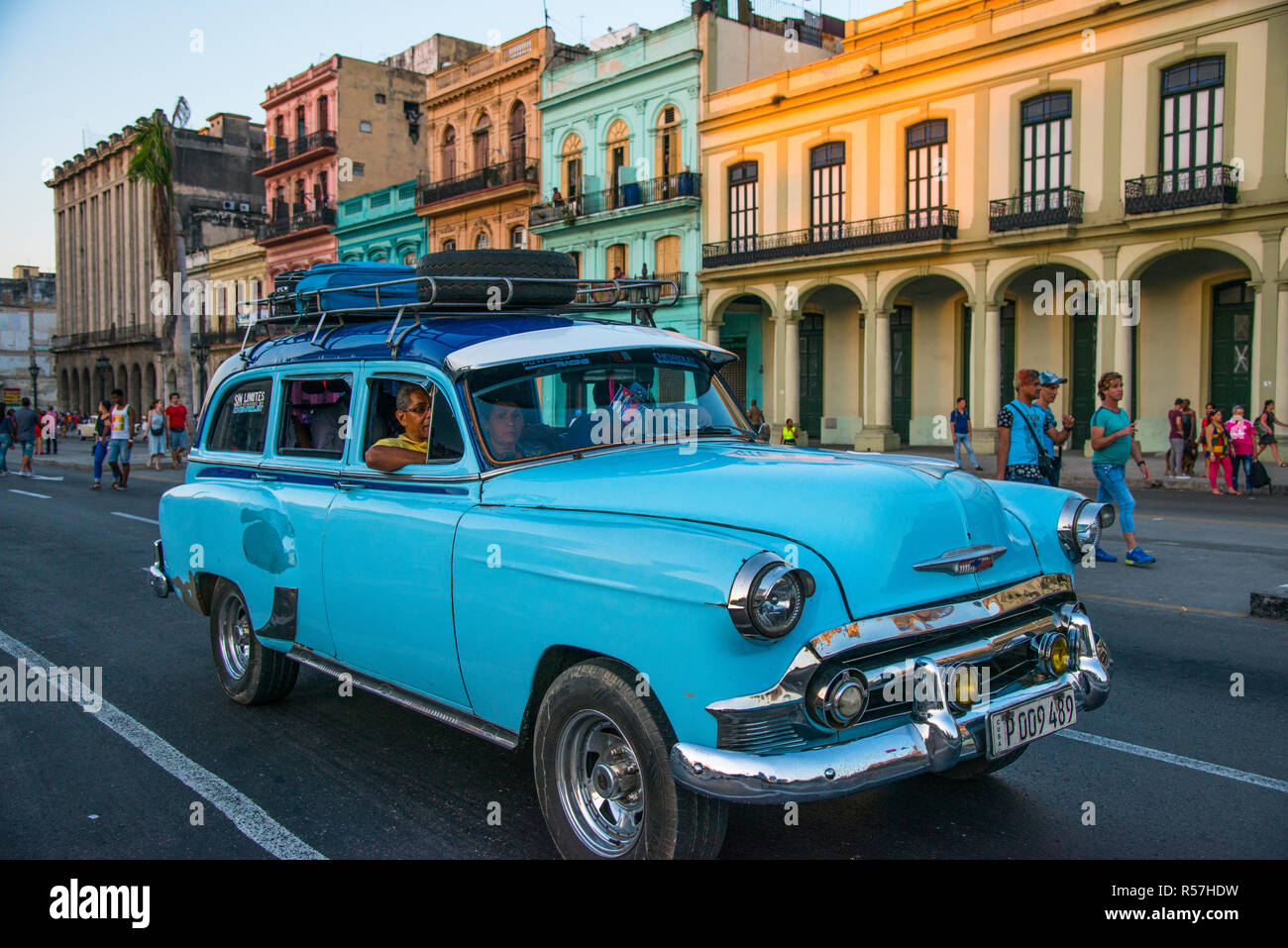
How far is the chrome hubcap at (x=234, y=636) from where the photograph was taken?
5.82m

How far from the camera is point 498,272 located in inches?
201

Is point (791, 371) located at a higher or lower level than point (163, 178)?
lower

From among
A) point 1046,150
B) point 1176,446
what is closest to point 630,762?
point 1176,446

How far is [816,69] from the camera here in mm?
32062

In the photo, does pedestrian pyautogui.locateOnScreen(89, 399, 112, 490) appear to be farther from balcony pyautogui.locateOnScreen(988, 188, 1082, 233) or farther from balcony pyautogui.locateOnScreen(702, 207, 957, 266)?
balcony pyautogui.locateOnScreen(988, 188, 1082, 233)

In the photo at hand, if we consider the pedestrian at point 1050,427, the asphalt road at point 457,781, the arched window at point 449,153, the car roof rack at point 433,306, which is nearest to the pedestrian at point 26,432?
the asphalt road at point 457,781

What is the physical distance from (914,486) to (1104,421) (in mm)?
7351

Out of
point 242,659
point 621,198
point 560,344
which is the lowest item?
point 242,659

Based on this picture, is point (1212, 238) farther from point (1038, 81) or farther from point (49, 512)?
point (49, 512)

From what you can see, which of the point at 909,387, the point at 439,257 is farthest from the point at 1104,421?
the point at 909,387

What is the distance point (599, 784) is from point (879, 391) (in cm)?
2910

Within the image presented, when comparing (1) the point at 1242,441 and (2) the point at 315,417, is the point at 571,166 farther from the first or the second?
(2) the point at 315,417

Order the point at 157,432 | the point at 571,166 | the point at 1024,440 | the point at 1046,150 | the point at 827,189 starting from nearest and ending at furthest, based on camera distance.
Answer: the point at 1024,440
the point at 157,432
the point at 1046,150
the point at 827,189
the point at 571,166

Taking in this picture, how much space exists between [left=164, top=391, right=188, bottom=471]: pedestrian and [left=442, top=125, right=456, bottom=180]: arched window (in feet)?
62.3
